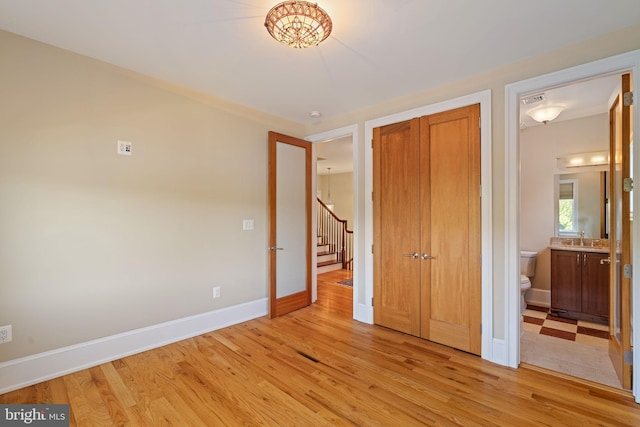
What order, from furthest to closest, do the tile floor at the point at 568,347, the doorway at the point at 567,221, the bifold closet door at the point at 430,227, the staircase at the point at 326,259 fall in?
1. the staircase at the point at 326,259
2. the doorway at the point at 567,221
3. the bifold closet door at the point at 430,227
4. the tile floor at the point at 568,347

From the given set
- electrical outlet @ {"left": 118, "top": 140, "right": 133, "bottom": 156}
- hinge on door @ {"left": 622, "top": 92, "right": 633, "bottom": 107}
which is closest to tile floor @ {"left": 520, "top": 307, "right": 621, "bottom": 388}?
hinge on door @ {"left": 622, "top": 92, "right": 633, "bottom": 107}

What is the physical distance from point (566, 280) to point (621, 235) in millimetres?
1817

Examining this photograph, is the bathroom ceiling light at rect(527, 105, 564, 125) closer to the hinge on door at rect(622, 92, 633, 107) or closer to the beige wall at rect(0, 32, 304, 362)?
the hinge on door at rect(622, 92, 633, 107)

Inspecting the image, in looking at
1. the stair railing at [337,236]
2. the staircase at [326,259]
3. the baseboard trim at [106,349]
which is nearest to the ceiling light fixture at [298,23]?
the baseboard trim at [106,349]

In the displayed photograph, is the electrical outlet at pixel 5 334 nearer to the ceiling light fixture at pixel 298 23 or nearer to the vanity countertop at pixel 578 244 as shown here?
the ceiling light fixture at pixel 298 23

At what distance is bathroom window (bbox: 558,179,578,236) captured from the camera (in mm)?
4117

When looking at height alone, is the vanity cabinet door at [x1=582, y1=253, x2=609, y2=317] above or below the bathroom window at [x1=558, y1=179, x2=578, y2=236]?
below

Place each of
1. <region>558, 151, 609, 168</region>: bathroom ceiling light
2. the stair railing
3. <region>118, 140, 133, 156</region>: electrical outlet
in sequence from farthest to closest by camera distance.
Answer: the stair railing → <region>558, 151, 609, 168</region>: bathroom ceiling light → <region>118, 140, 133, 156</region>: electrical outlet

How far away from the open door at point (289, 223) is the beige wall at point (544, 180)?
337cm

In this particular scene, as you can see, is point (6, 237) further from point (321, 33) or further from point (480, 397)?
point (480, 397)

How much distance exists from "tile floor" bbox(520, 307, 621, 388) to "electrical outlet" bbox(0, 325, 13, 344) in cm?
420

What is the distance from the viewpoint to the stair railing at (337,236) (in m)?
7.12

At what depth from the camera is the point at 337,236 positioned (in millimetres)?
7328

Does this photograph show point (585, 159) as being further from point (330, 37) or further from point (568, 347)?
point (330, 37)
